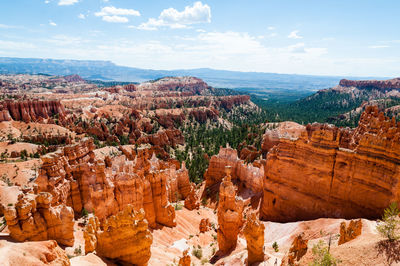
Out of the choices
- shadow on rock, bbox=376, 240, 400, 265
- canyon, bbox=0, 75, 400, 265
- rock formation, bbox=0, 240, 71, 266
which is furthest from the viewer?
canyon, bbox=0, 75, 400, 265

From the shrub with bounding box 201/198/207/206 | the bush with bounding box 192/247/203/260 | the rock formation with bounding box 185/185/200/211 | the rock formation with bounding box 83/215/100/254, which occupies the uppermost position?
the rock formation with bounding box 83/215/100/254

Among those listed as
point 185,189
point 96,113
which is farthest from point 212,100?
point 185,189

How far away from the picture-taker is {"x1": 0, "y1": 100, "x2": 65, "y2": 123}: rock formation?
8156 centimetres

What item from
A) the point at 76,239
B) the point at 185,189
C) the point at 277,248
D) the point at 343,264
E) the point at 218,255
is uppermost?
the point at 343,264

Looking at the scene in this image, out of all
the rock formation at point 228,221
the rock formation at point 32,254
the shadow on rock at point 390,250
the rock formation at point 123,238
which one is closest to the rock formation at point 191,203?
the rock formation at point 228,221

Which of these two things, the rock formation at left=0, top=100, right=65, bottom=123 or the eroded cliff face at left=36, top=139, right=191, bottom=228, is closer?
the eroded cliff face at left=36, top=139, right=191, bottom=228

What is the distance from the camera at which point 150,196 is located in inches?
952

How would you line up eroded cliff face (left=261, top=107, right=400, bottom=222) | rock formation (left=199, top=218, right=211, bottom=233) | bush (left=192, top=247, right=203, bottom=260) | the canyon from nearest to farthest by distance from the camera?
the canyon → bush (left=192, top=247, right=203, bottom=260) → eroded cliff face (left=261, top=107, right=400, bottom=222) → rock formation (left=199, top=218, right=211, bottom=233)

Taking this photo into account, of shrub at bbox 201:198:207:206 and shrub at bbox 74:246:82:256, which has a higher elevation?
shrub at bbox 74:246:82:256

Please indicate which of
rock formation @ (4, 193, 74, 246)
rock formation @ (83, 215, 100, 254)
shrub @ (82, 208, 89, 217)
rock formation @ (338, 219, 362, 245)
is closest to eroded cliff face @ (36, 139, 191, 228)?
shrub @ (82, 208, 89, 217)

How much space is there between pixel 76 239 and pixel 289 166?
21.0 metres

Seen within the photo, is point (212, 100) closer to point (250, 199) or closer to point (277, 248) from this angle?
point (250, 199)

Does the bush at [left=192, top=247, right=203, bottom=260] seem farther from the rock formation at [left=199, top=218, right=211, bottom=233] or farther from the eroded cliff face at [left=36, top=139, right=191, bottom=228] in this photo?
the rock formation at [left=199, top=218, right=211, bottom=233]

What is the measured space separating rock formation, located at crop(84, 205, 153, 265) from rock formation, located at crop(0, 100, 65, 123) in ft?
280
